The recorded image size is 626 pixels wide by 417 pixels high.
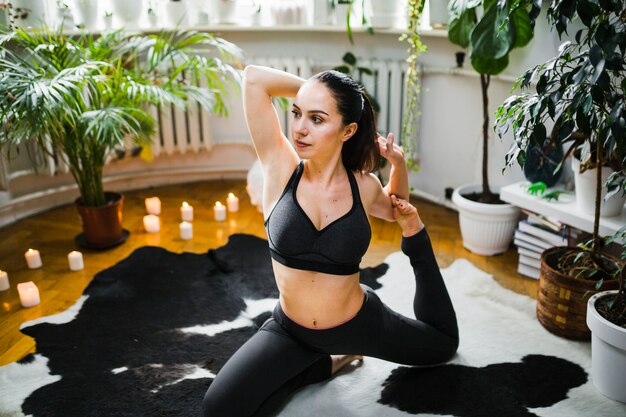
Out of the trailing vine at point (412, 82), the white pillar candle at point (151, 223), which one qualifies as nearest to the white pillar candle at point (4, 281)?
the white pillar candle at point (151, 223)

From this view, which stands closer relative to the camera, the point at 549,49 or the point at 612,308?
the point at 612,308

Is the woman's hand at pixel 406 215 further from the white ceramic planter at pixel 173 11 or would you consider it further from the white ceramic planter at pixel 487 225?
the white ceramic planter at pixel 173 11

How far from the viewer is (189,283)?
2506mm

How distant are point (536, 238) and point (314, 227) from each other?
4.32 feet

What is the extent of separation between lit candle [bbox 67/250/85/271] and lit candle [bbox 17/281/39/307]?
10.5 inches

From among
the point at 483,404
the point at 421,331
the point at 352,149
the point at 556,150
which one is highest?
the point at 352,149

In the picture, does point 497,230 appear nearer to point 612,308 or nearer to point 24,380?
point 612,308

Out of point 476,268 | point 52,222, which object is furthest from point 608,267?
point 52,222

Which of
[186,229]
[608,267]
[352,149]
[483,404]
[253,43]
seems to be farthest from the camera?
[253,43]

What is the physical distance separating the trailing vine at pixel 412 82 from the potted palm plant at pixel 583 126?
2.76 ft

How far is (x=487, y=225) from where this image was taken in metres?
2.71

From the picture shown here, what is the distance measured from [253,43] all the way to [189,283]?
164cm

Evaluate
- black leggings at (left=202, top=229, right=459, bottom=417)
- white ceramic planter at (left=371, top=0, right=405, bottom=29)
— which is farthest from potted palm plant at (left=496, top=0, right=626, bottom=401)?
white ceramic planter at (left=371, top=0, right=405, bottom=29)

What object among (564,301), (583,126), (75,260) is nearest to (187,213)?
(75,260)
